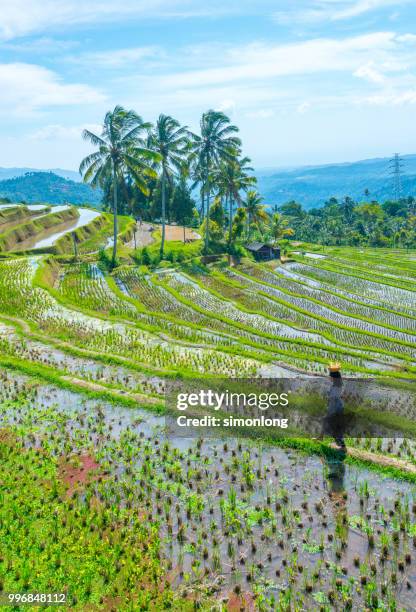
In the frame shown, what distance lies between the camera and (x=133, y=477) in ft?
28.5

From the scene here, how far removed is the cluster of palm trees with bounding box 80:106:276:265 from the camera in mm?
30062

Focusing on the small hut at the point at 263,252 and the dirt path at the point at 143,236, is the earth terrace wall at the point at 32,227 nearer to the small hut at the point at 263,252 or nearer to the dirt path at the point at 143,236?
the dirt path at the point at 143,236

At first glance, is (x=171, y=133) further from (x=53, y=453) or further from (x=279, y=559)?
(x=279, y=559)

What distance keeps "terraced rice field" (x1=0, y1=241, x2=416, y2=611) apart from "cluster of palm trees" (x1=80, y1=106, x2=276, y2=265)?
50.1ft

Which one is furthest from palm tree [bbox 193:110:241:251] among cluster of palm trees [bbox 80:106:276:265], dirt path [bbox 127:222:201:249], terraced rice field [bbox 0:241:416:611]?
terraced rice field [bbox 0:241:416:611]

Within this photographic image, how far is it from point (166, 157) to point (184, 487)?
28881mm

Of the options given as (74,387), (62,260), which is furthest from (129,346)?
(62,260)

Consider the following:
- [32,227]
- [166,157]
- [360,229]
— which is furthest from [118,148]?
[360,229]

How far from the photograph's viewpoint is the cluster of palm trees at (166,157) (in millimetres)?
30062

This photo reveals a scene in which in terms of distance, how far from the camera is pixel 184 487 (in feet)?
27.3

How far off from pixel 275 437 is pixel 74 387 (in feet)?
17.7

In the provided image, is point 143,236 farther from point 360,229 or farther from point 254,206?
point 360,229

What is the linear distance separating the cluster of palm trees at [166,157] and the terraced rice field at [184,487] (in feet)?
50.1

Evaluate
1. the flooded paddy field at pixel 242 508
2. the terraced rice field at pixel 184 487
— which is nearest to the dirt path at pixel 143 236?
the terraced rice field at pixel 184 487
